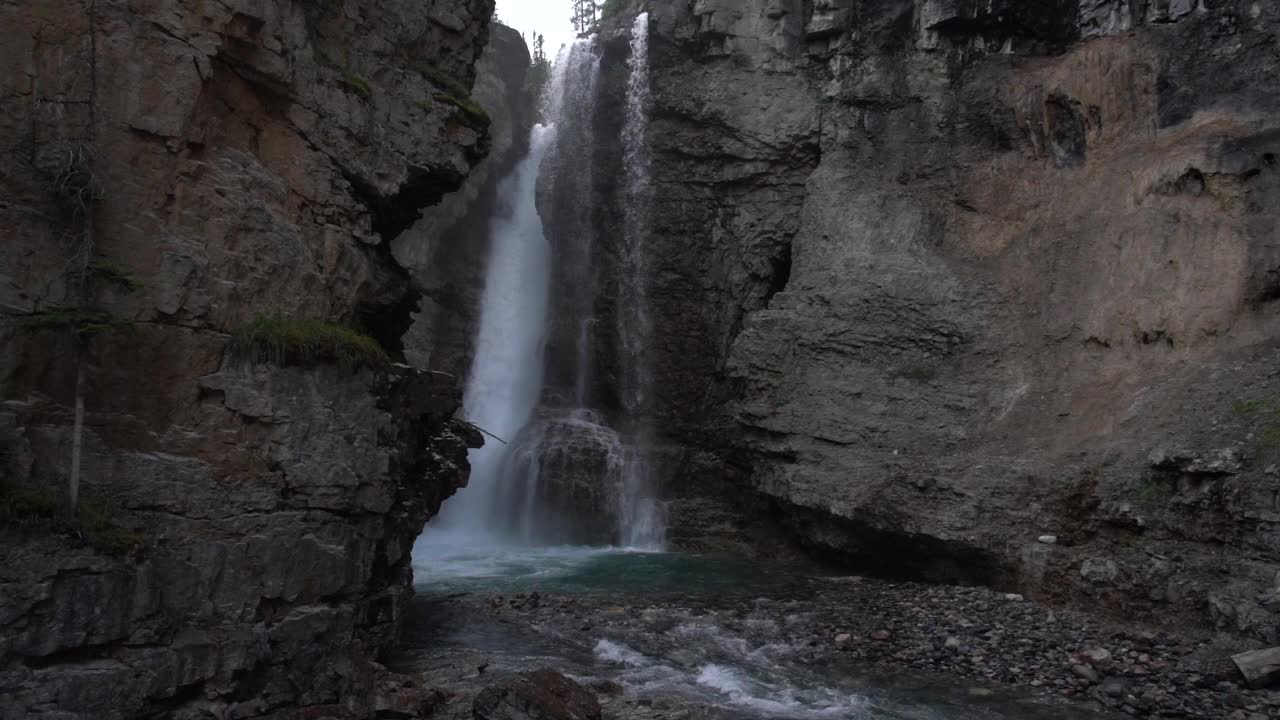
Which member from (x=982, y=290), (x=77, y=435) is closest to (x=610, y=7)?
(x=982, y=290)

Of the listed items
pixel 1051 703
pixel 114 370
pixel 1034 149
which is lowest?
pixel 1051 703

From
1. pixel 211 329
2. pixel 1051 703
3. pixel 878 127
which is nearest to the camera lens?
pixel 211 329

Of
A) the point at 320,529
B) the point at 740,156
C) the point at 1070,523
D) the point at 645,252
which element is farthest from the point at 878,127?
the point at 320,529

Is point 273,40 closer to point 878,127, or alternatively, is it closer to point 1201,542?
point 1201,542

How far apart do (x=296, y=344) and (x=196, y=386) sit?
3.57 feet

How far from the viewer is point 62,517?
7.77m

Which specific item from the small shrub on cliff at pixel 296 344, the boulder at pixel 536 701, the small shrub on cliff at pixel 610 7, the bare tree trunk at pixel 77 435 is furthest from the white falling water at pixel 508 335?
the bare tree trunk at pixel 77 435

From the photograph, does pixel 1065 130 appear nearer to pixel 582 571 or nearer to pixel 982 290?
pixel 982 290

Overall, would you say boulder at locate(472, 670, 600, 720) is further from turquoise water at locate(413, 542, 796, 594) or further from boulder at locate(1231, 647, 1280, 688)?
boulder at locate(1231, 647, 1280, 688)

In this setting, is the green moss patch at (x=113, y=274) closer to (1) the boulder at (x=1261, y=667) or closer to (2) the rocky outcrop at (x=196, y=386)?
(2) the rocky outcrop at (x=196, y=386)

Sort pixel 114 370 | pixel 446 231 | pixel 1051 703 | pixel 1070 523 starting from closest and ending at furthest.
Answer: pixel 114 370
pixel 1051 703
pixel 1070 523
pixel 446 231

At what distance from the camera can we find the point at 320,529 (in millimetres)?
9602

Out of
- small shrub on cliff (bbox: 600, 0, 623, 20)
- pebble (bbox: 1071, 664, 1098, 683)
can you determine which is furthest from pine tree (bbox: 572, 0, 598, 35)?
pebble (bbox: 1071, 664, 1098, 683)

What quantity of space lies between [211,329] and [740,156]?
17.9 meters
